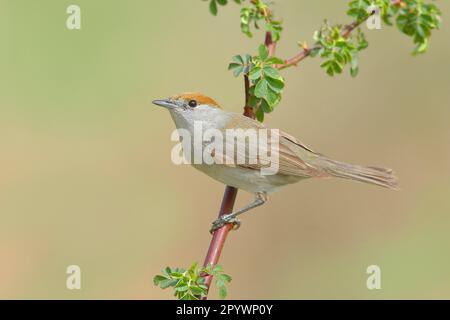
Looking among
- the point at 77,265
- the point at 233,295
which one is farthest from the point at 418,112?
the point at 77,265

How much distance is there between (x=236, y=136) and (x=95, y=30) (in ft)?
13.9

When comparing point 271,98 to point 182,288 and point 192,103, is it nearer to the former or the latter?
point 192,103

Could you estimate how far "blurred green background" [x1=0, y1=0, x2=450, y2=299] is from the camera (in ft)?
24.4

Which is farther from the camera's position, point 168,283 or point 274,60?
point 274,60

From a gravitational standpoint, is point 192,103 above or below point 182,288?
above

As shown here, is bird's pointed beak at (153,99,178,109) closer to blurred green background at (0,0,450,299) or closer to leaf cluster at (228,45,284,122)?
leaf cluster at (228,45,284,122)

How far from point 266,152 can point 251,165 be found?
0.19 m

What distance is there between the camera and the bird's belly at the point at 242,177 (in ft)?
16.3

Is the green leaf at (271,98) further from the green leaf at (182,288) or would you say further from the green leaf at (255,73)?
the green leaf at (182,288)

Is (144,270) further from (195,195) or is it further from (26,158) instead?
(26,158)

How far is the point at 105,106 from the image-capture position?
845cm

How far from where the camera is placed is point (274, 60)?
4.02 metres

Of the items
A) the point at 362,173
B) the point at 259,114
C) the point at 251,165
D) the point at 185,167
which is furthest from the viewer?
the point at 185,167

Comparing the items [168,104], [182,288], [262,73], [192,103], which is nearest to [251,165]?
[192,103]
